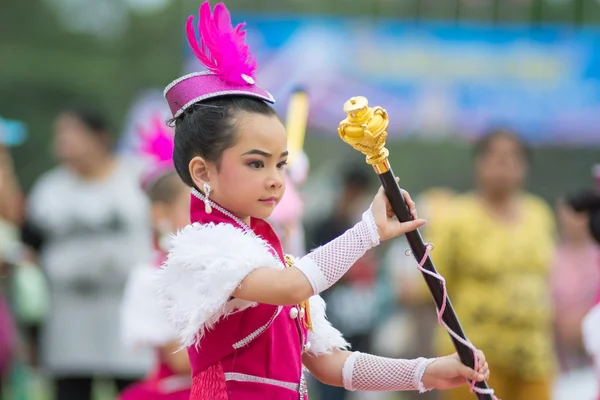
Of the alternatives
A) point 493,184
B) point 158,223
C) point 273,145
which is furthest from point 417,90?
point 273,145

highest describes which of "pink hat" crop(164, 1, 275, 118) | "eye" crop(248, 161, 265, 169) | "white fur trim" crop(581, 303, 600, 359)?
"pink hat" crop(164, 1, 275, 118)

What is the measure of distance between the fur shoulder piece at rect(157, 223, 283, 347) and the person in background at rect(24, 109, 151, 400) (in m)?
3.29

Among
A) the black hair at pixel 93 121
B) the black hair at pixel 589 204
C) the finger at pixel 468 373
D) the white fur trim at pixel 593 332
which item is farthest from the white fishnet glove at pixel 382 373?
the black hair at pixel 93 121

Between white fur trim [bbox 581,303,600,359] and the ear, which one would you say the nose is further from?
white fur trim [bbox 581,303,600,359]

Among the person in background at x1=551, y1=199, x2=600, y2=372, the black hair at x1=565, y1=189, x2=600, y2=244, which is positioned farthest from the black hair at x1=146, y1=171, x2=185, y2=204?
the person in background at x1=551, y1=199, x2=600, y2=372

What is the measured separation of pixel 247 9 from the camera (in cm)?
1287

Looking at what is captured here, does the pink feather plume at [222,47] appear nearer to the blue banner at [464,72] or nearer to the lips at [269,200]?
the lips at [269,200]

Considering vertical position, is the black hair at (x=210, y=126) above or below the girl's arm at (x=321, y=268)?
above

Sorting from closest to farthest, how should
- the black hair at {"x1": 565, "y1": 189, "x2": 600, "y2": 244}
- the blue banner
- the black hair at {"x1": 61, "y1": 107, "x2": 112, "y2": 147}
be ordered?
the black hair at {"x1": 565, "y1": 189, "x2": 600, "y2": 244} < the black hair at {"x1": 61, "y1": 107, "x2": 112, "y2": 147} < the blue banner

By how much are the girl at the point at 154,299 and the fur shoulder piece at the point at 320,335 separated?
1.21m

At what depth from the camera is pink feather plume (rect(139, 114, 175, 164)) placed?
435cm

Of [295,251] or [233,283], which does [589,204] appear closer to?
[295,251]

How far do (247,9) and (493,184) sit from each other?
297 inches

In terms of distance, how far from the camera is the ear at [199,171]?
2.83m
